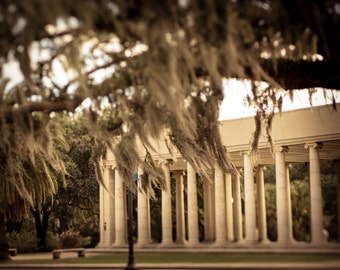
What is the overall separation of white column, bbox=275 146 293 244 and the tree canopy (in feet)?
56.2

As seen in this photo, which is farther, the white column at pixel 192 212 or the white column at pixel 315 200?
the white column at pixel 192 212

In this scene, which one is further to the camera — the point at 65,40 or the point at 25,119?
the point at 25,119


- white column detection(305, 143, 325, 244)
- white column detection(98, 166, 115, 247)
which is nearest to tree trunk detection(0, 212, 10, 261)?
white column detection(98, 166, 115, 247)

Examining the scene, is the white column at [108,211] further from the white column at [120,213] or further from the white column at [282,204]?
the white column at [282,204]

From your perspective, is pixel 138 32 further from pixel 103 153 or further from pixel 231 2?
pixel 103 153

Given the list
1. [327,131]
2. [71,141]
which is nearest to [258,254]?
[327,131]

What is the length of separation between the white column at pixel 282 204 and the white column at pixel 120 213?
52.1ft

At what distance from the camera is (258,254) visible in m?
40.4

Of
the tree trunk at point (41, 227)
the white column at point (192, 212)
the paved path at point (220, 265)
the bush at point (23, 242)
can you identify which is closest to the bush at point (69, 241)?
the tree trunk at point (41, 227)

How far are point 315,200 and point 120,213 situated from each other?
63.2 feet

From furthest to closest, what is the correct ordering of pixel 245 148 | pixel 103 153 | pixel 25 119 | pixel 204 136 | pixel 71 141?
1. pixel 71 141
2. pixel 245 148
3. pixel 103 153
4. pixel 204 136
5. pixel 25 119

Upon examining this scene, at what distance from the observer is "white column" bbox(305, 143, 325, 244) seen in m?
43.6

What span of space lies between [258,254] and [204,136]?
12000mm

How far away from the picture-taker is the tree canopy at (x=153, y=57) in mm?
18156
